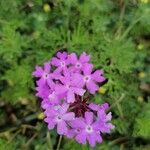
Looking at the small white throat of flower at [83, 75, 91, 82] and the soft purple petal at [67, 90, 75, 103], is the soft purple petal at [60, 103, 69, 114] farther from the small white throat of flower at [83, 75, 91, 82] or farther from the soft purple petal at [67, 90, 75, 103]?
the small white throat of flower at [83, 75, 91, 82]

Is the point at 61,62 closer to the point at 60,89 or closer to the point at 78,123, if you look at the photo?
the point at 60,89

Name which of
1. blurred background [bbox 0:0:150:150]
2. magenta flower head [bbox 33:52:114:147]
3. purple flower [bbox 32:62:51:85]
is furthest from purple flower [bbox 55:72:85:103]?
blurred background [bbox 0:0:150:150]

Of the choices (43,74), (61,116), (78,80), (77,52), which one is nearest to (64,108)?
(61,116)

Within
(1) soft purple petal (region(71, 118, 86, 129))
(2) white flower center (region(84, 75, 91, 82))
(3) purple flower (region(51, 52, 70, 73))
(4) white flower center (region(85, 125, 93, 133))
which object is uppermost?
(3) purple flower (region(51, 52, 70, 73))

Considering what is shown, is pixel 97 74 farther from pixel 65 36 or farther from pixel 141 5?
pixel 141 5

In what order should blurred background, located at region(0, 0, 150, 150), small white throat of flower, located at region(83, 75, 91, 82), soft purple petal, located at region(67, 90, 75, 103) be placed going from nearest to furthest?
soft purple petal, located at region(67, 90, 75, 103)
small white throat of flower, located at region(83, 75, 91, 82)
blurred background, located at region(0, 0, 150, 150)

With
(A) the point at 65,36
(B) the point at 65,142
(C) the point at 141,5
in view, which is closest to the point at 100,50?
(A) the point at 65,36
